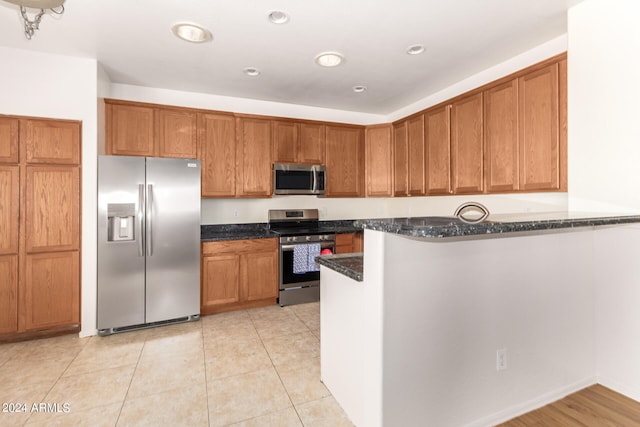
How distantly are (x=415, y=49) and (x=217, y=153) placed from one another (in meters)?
2.51

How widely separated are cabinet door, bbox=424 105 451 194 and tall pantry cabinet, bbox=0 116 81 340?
3829mm

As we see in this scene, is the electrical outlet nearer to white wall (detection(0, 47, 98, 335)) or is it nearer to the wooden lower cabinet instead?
the wooden lower cabinet

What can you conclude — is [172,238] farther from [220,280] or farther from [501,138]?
[501,138]

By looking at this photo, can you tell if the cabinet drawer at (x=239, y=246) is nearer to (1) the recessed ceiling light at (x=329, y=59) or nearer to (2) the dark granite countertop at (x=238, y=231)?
(2) the dark granite countertop at (x=238, y=231)

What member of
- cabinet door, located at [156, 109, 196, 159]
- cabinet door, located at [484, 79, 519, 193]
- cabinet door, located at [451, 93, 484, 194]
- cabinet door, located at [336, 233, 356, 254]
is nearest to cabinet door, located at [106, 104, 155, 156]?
cabinet door, located at [156, 109, 196, 159]

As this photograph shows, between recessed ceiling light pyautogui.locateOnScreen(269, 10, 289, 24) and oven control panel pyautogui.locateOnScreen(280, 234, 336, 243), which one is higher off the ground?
recessed ceiling light pyautogui.locateOnScreen(269, 10, 289, 24)

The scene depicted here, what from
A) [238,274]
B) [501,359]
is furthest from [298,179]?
[501,359]

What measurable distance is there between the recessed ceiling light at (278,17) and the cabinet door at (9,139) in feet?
8.41

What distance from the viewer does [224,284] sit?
139 inches

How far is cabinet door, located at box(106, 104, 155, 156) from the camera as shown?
328cm

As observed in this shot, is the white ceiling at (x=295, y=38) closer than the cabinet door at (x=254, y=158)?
Yes

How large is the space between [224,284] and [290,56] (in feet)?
8.50

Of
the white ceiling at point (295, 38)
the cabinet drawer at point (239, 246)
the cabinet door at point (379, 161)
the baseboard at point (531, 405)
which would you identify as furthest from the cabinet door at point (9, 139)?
the baseboard at point (531, 405)

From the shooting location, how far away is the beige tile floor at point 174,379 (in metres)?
1.80
